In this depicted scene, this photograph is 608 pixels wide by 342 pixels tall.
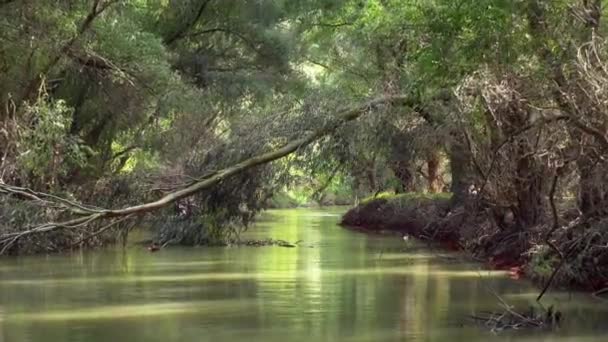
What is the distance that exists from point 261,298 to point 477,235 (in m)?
7.88

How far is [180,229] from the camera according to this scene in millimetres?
24781

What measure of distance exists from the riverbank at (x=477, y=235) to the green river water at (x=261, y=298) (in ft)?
1.36

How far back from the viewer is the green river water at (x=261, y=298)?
12586 millimetres

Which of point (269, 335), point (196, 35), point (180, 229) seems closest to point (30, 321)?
point (269, 335)

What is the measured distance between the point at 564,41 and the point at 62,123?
9628 millimetres

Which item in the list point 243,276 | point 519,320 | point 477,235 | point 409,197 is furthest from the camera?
point 409,197

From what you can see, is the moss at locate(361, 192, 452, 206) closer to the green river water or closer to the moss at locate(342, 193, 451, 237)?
the moss at locate(342, 193, 451, 237)

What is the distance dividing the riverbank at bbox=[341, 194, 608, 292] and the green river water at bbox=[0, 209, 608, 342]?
0.42 metres

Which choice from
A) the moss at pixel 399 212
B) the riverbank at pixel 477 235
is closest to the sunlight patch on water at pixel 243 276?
the riverbank at pixel 477 235

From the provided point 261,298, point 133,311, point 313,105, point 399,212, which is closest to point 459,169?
point 313,105

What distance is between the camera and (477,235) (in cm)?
2217

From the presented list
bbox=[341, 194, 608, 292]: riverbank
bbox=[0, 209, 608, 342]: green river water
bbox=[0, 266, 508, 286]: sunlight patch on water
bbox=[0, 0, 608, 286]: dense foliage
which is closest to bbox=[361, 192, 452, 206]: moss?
bbox=[341, 194, 608, 292]: riverbank

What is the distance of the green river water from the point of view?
1259 cm

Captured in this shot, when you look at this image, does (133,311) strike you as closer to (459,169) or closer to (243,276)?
(243,276)
